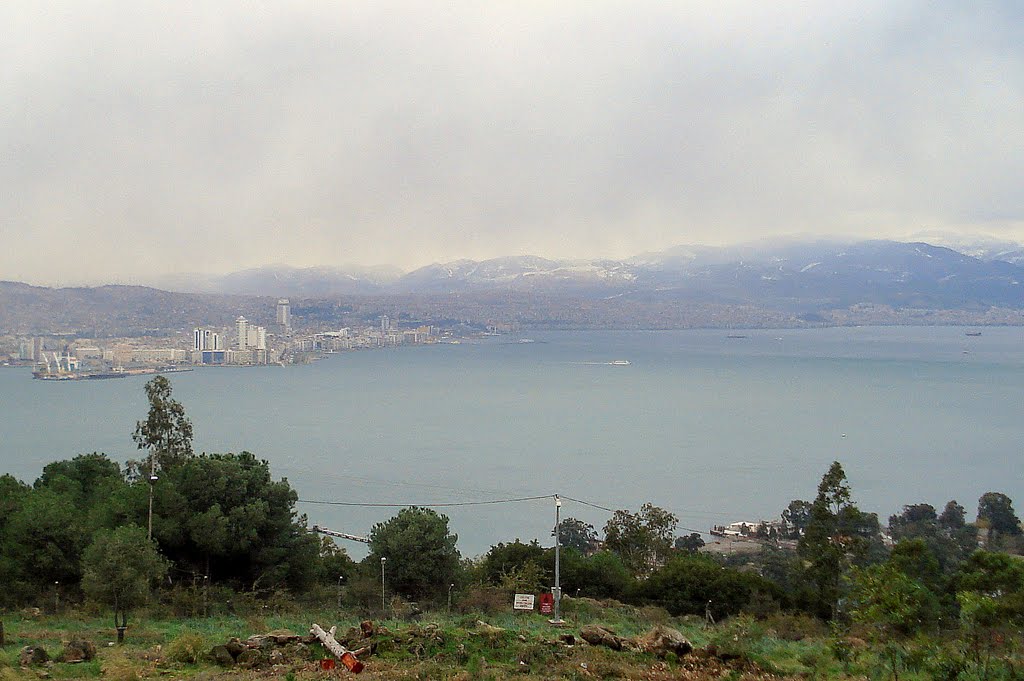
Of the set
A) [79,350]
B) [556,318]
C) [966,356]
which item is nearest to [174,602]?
[79,350]

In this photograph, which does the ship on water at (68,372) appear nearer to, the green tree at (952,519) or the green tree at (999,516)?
the green tree at (952,519)

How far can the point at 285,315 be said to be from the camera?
3959 inches

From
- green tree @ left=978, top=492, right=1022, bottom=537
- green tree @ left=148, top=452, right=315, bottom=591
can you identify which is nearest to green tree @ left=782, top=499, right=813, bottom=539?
green tree @ left=978, top=492, right=1022, bottom=537

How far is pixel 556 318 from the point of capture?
431 ft

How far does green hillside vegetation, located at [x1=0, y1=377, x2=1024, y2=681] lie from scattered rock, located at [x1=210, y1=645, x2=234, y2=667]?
2.6 inches

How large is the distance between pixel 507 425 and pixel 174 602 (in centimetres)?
3448

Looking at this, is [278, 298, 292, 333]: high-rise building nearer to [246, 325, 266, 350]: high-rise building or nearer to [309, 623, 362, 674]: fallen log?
[246, 325, 266, 350]: high-rise building

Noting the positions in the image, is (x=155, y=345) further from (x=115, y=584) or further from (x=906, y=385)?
(x=115, y=584)

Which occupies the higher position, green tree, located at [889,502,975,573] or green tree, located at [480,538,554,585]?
green tree, located at [480,538,554,585]

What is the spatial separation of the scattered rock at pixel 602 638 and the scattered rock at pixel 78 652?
12.9 feet

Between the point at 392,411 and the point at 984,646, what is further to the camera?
the point at 392,411

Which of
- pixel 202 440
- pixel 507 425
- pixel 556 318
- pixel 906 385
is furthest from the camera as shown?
pixel 556 318

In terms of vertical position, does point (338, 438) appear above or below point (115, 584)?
below

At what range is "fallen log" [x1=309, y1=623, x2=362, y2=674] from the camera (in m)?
6.32
